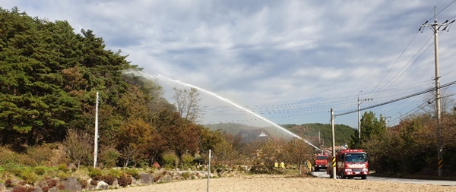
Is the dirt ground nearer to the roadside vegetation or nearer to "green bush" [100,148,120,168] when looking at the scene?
the roadside vegetation

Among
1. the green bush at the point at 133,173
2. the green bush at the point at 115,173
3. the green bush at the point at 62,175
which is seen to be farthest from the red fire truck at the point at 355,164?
the green bush at the point at 62,175

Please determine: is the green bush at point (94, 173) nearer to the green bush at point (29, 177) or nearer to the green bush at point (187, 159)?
the green bush at point (29, 177)

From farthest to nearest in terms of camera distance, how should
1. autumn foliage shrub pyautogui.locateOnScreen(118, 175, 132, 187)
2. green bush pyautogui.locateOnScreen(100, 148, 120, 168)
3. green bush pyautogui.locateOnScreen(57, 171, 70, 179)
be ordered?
green bush pyautogui.locateOnScreen(100, 148, 120, 168) → autumn foliage shrub pyautogui.locateOnScreen(118, 175, 132, 187) → green bush pyautogui.locateOnScreen(57, 171, 70, 179)

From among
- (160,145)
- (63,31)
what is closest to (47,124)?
(160,145)

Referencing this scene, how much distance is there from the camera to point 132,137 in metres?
39.4

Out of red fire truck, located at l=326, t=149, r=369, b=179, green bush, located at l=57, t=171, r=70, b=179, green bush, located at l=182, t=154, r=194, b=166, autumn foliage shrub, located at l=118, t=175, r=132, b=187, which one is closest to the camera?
green bush, located at l=57, t=171, r=70, b=179

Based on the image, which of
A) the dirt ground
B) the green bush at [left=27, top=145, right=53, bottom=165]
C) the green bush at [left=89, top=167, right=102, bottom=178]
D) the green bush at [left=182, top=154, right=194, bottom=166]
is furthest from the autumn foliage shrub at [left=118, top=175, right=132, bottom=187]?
the green bush at [left=182, top=154, right=194, bottom=166]

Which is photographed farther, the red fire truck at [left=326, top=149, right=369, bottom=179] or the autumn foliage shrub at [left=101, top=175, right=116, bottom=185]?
the red fire truck at [left=326, top=149, right=369, bottom=179]

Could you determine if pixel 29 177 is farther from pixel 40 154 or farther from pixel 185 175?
pixel 185 175

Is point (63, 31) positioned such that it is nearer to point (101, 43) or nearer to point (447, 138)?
point (101, 43)

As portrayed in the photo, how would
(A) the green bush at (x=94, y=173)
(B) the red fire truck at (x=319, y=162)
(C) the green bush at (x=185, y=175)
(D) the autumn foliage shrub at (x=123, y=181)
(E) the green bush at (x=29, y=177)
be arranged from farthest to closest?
(B) the red fire truck at (x=319, y=162)
(C) the green bush at (x=185, y=175)
(D) the autumn foliage shrub at (x=123, y=181)
(A) the green bush at (x=94, y=173)
(E) the green bush at (x=29, y=177)

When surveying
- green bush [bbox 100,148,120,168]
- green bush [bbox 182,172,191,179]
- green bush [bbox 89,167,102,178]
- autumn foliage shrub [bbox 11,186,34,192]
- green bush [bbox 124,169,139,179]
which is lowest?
green bush [bbox 182,172,191,179]

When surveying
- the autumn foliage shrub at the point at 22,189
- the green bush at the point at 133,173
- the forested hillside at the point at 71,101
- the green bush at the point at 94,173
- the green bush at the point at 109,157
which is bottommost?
the autumn foliage shrub at the point at 22,189

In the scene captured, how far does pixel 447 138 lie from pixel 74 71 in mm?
36968
